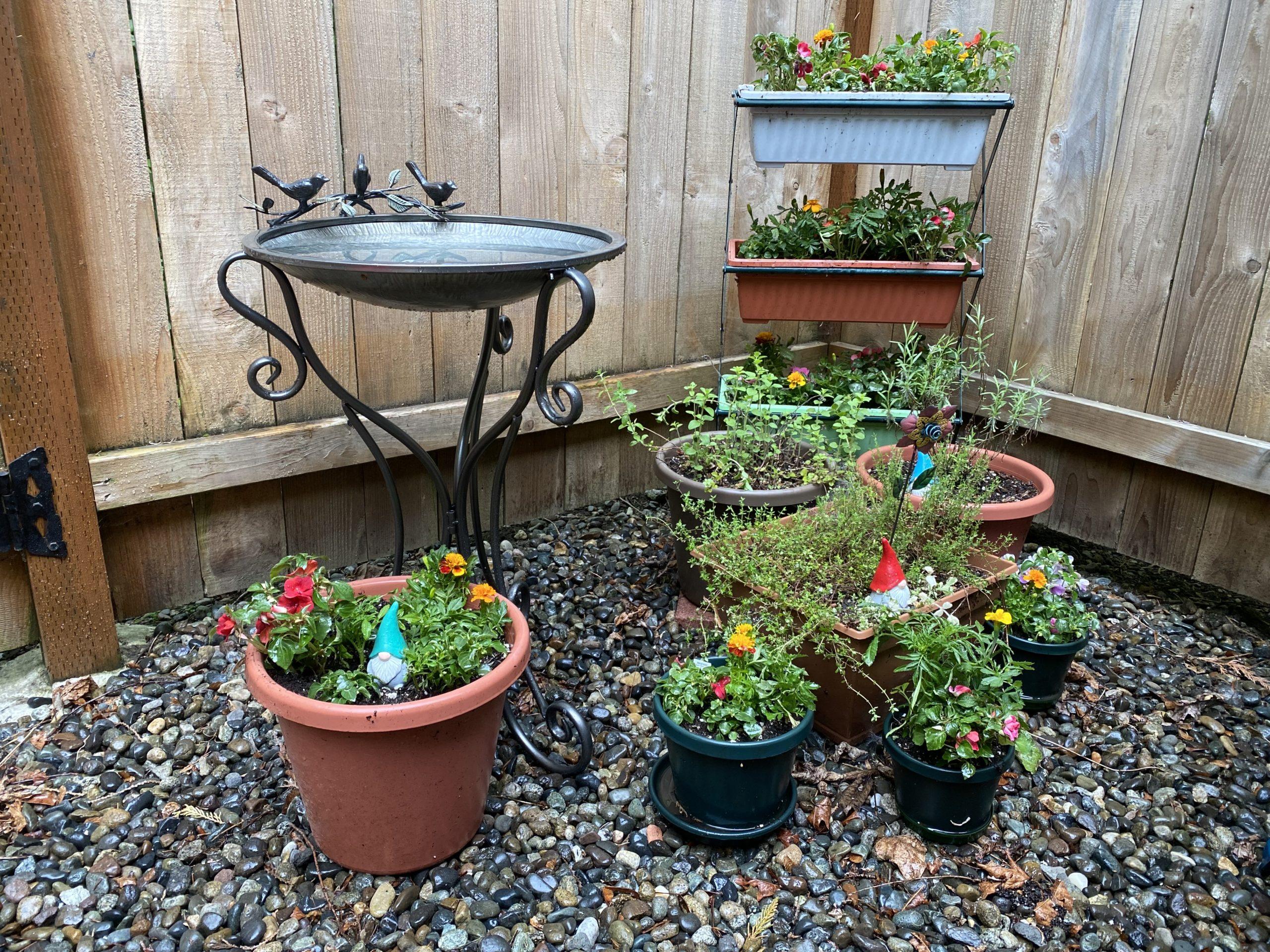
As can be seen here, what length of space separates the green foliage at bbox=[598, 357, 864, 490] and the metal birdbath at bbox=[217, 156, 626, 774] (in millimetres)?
634

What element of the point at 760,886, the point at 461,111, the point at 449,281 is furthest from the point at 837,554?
the point at 461,111

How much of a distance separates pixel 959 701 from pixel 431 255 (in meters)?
1.24

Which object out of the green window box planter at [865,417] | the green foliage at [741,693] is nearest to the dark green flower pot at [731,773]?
the green foliage at [741,693]

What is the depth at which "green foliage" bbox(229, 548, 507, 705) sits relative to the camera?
1513 mm

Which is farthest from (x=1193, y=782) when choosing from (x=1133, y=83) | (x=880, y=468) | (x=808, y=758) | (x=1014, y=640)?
(x=1133, y=83)

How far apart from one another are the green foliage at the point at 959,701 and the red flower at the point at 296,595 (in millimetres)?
1050

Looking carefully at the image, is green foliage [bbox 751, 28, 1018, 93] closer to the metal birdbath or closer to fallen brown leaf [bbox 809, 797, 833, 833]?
the metal birdbath

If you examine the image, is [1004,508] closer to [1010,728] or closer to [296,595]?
[1010,728]

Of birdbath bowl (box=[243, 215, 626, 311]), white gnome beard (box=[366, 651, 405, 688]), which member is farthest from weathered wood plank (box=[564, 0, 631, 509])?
white gnome beard (box=[366, 651, 405, 688])

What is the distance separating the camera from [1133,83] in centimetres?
246

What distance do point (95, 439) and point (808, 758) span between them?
167 centimetres

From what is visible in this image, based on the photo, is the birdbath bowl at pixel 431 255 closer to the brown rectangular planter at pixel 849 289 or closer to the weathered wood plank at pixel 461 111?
the weathered wood plank at pixel 461 111

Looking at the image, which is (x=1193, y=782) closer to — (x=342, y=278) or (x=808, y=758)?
(x=808, y=758)

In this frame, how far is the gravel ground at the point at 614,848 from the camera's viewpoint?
148cm
